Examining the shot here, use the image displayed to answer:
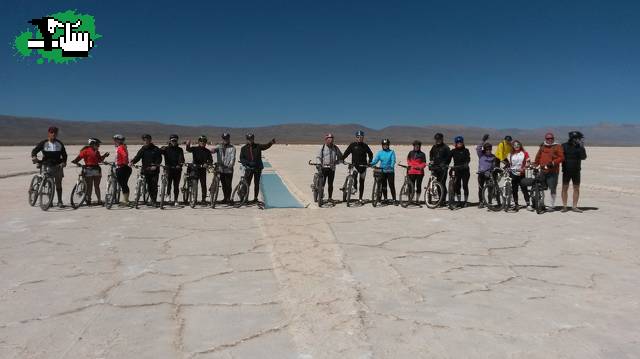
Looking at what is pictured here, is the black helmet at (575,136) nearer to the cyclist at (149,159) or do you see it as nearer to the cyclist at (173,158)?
the cyclist at (173,158)

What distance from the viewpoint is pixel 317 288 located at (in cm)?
598

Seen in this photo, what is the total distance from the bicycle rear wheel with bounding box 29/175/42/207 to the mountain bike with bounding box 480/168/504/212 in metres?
10.9

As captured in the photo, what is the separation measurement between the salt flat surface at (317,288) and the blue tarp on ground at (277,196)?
258 cm

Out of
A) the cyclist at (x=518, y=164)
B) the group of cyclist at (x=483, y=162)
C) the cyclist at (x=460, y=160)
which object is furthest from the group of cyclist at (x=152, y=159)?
the cyclist at (x=518, y=164)

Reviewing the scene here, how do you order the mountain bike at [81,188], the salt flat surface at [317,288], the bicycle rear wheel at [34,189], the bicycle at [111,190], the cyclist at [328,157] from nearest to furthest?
the salt flat surface at [317,288] < the bicycle at [111,190] < the mountain bike at [81,188] < the bicycle rear wheel at [34,189] < the cyclist at [328,157]

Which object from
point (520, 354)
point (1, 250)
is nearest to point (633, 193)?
point (520, 354)

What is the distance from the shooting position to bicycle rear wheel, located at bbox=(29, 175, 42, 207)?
41.8 ft

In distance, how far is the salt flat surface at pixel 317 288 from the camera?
4504 mm

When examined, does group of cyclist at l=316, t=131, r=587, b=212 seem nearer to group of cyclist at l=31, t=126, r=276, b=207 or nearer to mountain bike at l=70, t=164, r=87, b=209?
group of cyclist at l=31, t=126, r=276, b=207

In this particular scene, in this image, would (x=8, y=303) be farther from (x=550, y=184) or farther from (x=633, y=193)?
(x=633, y=193)

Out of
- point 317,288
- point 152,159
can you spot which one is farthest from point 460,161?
point 317,288

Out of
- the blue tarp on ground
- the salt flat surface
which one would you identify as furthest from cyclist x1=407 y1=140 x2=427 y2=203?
the blue tarp on ground

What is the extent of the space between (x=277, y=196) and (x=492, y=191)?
626cm

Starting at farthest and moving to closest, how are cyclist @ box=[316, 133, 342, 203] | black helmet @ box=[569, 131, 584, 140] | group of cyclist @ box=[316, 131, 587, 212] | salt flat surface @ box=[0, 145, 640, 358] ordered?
cyclist @ box=[316, 133, 342, 203] → group of cyclist @ box=[316, 131, 587, 212] → black helmet @ box=[569, 131, 584, 140] → salt flat surface @ box=[0, 145, 640, 358]
